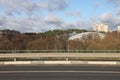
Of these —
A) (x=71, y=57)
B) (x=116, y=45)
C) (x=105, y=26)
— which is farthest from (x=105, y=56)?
(x=105, y=26)

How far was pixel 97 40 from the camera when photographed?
84.2 meters

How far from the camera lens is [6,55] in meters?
42.8

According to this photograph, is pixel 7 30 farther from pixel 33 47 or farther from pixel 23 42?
pixel 33 47

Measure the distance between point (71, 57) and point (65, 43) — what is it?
44.4 m

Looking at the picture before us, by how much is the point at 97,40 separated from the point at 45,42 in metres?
14.8

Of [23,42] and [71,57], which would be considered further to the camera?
[23,42]

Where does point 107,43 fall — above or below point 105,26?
below
